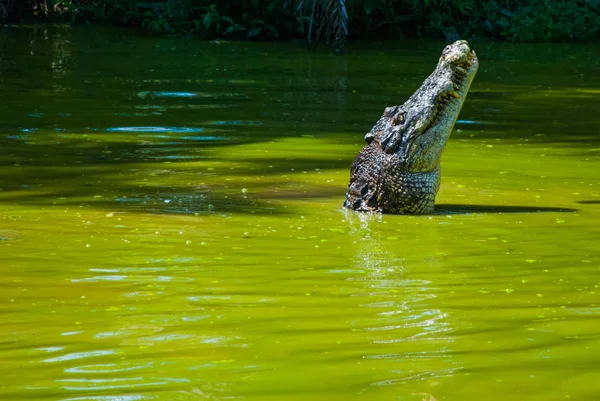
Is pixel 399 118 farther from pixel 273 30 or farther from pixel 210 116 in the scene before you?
pixel 273 30

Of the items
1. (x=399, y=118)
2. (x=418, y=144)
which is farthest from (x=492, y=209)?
(x=399, y=118)

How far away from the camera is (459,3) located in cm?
2803

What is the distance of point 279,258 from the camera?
243 inches

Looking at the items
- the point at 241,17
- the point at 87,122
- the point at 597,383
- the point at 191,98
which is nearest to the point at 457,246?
the point at 597,383

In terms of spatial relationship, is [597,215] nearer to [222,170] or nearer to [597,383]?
[222,170]

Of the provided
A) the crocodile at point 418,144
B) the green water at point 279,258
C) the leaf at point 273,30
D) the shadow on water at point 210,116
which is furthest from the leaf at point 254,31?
the crocodile at point 418,144

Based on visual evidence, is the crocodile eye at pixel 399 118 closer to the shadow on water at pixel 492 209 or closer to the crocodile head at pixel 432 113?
the crocodile head at pixel 432 113

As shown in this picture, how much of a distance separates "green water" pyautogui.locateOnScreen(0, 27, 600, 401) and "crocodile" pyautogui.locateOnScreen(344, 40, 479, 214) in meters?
0.22

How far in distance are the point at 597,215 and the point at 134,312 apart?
3974 mm

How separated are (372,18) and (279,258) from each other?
21812mm

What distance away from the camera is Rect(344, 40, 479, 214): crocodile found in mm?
7762

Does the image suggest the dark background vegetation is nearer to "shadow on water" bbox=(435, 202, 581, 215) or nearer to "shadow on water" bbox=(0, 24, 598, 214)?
"shadow on water" bbox=(0, 24, 598, 214)

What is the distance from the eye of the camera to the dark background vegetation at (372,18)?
1020 inches

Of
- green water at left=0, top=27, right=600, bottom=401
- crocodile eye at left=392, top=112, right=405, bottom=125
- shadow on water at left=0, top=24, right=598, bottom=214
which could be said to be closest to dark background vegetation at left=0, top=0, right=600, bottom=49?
shadow on water at left=0, top=24, right=598, bottom=214
